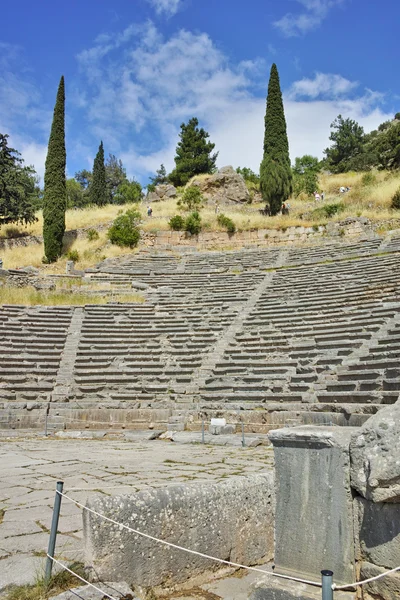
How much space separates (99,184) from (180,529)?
145 feet

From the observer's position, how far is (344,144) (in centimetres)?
5112

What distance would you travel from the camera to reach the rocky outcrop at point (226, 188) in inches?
1508

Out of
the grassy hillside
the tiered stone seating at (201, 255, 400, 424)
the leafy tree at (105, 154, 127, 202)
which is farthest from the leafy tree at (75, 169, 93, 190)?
the tiered stone seating at (201, 255, 400, 424)

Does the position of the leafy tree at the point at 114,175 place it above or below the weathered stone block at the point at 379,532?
above

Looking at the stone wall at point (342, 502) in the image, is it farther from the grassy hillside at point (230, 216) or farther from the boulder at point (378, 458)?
the grassy hillside at point (230, 216)

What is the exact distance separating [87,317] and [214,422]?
7.47 meters

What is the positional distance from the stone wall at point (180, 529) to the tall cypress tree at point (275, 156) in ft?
97.5

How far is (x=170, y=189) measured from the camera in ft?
133

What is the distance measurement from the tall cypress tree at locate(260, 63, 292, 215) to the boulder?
30182mm

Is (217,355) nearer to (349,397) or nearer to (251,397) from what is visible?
(251,397)

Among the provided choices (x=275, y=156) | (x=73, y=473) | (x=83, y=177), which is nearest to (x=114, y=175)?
(x=83, y=177)

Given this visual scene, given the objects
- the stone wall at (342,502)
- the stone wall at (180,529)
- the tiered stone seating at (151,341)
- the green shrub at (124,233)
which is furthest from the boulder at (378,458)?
the green shrub at (124,233)

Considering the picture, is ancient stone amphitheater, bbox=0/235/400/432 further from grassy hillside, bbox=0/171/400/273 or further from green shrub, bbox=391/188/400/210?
green shrub, bbox=391/188/400/210

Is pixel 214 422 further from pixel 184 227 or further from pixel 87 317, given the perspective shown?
pixel 184 227
